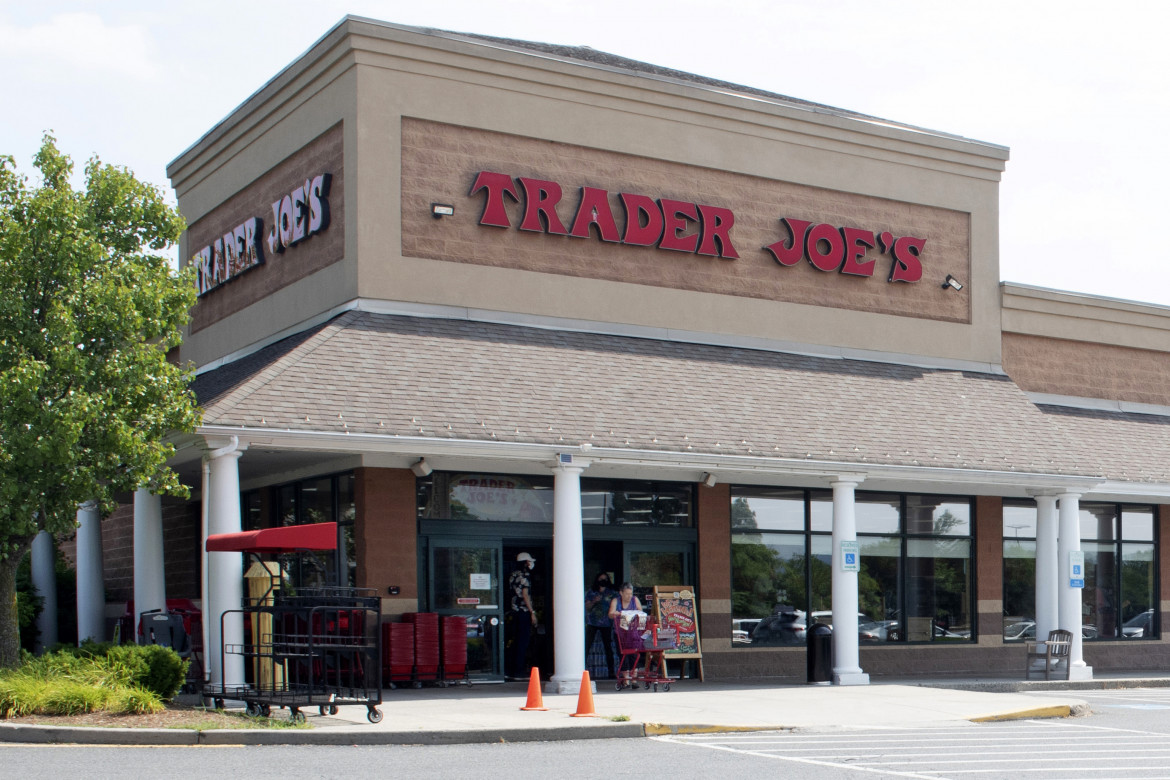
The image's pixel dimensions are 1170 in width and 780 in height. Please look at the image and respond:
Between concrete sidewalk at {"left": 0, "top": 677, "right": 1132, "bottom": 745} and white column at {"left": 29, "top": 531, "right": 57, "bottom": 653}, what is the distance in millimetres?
9831

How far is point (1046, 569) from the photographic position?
23.2 m

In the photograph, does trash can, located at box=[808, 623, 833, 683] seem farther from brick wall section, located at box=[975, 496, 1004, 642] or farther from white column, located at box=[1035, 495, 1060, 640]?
brick wall section, located at box=[975, 496, 1004, 642]

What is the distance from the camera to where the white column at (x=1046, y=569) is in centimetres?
2305

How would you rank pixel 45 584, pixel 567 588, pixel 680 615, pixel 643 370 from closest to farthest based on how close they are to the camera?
pixel 567 588 → pixel 680 615 → pixel 643 370 → pixel 45 584

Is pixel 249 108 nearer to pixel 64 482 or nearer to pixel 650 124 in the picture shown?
pixel 650 124

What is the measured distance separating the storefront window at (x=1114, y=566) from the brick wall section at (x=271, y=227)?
1350 centimetres

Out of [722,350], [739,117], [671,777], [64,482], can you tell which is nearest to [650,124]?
[739,117]

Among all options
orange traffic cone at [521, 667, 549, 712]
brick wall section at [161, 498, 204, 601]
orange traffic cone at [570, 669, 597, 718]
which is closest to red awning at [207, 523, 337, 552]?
orange traffic cone at [521, 667, 549, 712]

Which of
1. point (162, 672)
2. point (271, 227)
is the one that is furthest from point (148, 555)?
point (271, 227)

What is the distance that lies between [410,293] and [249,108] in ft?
18.6

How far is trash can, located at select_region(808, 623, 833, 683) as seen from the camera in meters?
20.7

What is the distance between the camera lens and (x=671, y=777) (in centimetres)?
1083

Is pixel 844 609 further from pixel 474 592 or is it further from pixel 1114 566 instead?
pixel 1114 566

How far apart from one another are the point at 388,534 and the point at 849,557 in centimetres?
681
